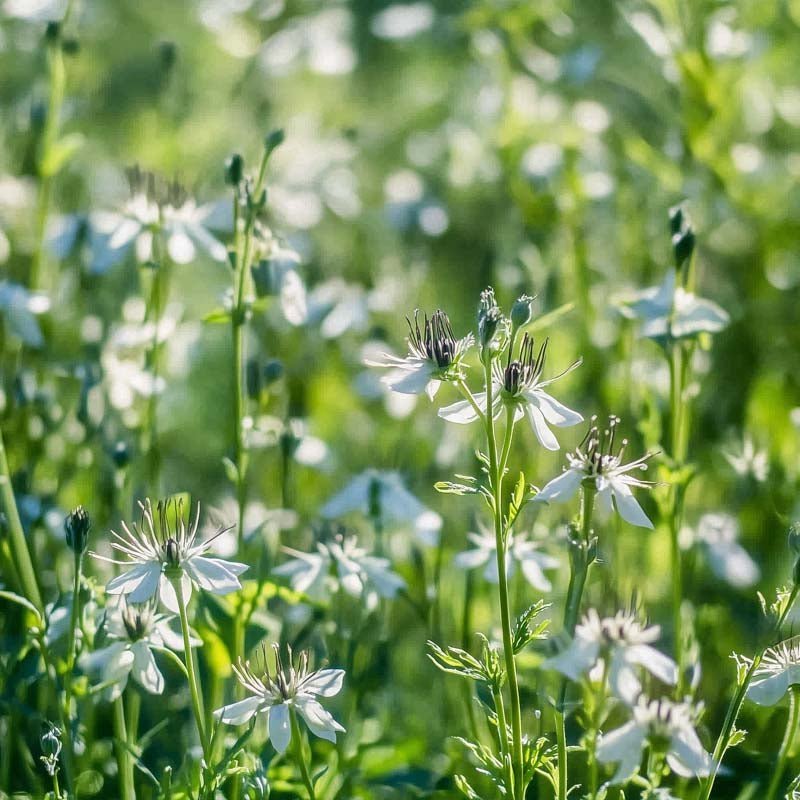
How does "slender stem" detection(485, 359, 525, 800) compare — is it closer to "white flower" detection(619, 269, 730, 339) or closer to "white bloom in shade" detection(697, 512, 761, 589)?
"white flower" detection(619, 269, 730, 339)

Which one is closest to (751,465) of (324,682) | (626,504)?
(626,504)

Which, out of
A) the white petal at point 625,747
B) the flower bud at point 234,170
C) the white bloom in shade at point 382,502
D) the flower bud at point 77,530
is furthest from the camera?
the white bloom in shade at point 382,502

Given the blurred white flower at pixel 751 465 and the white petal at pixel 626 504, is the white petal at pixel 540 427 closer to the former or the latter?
the white petal at pixel 626 504

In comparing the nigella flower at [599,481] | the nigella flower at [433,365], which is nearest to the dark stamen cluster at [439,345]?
the nigella flower at [433,365]

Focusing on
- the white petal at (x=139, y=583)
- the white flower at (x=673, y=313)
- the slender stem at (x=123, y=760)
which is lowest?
the slender stem at (x=123, y=760)

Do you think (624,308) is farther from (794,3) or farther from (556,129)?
(794,3)

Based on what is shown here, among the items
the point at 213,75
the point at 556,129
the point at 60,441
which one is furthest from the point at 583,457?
the point at 213,75

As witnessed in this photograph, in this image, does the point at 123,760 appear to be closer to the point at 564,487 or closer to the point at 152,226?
the point at 564,487

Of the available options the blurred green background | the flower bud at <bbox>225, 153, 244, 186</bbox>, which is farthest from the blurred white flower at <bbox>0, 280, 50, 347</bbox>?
the flower bud at <bbox>225, 153, 244, 186</bbox>
